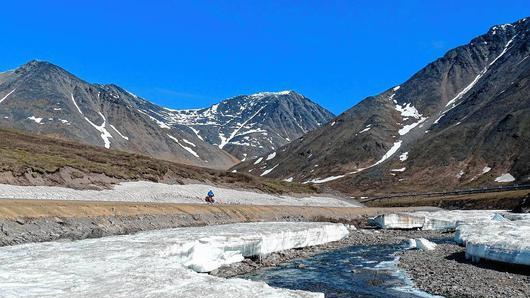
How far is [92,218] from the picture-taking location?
3453 centimetres

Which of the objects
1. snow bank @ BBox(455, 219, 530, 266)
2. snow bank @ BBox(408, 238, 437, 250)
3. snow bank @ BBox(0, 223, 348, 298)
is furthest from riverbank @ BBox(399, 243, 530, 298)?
snow bank @ BBox(0, 223, 348, 298)

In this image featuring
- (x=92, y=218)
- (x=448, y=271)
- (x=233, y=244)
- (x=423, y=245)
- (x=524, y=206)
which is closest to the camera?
(x=448, y=271)

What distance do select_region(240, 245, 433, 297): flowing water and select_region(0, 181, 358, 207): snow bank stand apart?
27212 millimetres

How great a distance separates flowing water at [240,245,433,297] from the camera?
2317cm

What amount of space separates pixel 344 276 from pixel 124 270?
14234mm

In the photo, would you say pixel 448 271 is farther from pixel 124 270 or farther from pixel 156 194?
pixel 156 194

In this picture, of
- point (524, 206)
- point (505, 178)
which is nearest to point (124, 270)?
point (524, 206)

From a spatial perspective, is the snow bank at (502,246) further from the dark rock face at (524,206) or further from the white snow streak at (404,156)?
the white snow streak at (404,156)

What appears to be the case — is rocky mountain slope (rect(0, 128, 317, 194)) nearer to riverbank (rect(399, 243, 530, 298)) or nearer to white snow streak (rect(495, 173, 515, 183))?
riverbank (rect(399, 243, 530, 298))

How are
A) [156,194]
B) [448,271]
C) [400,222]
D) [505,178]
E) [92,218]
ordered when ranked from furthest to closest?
[505,178] → [156,194] → [400,222] → [92,218] → [448,271]

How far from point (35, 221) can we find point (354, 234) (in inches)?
1358

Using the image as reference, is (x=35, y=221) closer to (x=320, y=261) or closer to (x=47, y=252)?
(x=47, y=252)

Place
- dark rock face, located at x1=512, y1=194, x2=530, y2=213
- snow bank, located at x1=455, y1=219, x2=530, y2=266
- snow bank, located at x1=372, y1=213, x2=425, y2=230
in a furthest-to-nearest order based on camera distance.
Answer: dark rock face, located at x1=512, y1=194, x2=530, y2=213 → snow bank, located at x1=372, y1=213, x2=425, y2=230 → snow bank, located at x1=455, y1=219, x2=530, y2=266

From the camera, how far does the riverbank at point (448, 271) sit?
22234 millimetres
